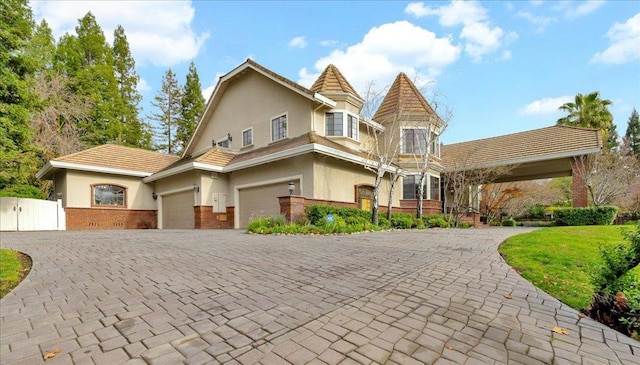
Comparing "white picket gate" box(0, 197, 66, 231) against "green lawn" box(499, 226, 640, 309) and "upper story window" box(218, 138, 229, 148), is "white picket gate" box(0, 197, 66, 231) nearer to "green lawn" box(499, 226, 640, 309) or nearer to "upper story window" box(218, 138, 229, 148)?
"upper story window" box(218, 138, 229, 148)

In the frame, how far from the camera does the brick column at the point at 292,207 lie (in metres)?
10.8

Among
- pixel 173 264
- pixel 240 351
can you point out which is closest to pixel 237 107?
pixel 173 264

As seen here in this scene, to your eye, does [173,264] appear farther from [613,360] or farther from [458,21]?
[458,21]

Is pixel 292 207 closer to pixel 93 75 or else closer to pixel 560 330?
pixel 560 330

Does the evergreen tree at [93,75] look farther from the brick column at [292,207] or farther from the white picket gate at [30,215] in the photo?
the brick column at [292,207]

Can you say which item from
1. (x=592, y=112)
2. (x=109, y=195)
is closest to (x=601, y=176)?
(x=592, y=112)

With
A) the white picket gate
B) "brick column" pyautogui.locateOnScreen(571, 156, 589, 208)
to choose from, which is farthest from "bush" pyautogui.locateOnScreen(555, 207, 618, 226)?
the white picket gate

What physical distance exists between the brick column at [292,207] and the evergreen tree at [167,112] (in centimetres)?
2833

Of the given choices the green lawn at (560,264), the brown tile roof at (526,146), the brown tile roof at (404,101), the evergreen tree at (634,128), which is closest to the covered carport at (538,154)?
the brown tile roof at (526,146)

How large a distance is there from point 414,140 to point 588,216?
9.52 metres

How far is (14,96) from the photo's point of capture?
1095 centimetres

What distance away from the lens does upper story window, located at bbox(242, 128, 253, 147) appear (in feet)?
56.0

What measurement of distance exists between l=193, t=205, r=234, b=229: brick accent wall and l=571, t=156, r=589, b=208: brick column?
725 inches

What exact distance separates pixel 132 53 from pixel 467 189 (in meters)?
35.5
